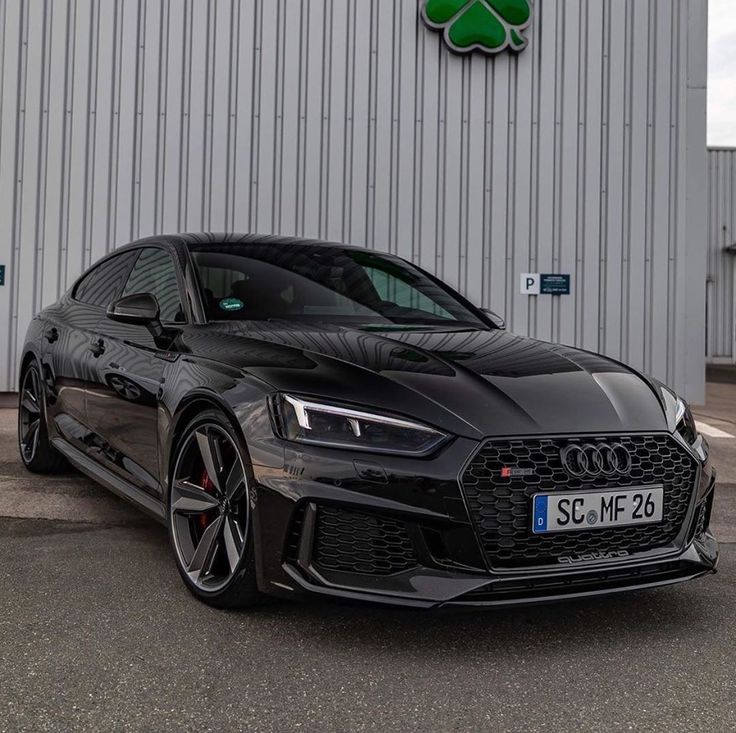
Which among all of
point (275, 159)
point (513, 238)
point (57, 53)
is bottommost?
point (513, 238)

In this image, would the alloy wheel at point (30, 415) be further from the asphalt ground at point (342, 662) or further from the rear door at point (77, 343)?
the asphalt ground at point (342, 662)

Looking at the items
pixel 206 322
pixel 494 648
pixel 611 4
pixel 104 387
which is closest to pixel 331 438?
pixel 494 648

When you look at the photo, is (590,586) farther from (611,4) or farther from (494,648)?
(611,4)

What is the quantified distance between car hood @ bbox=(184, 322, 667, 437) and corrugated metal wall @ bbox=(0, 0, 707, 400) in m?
6.02

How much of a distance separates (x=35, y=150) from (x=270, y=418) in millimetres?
7574

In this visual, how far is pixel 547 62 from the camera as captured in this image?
9.14 meters

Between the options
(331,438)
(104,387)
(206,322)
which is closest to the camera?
(331,438)

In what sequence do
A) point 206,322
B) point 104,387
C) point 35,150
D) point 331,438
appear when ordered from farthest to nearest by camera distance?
point 35,150, point 104,387, point 206,322, point 331,438

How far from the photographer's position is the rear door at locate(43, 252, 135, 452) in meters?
4.07

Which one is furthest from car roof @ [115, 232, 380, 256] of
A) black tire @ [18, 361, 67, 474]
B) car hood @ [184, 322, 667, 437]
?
black tire @ [18, 361, 67, 474]

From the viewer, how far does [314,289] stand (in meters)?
3.59

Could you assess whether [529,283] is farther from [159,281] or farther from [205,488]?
[205,488]

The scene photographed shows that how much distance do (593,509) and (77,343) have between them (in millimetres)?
2856

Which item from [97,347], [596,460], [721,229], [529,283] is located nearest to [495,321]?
[596,460]
